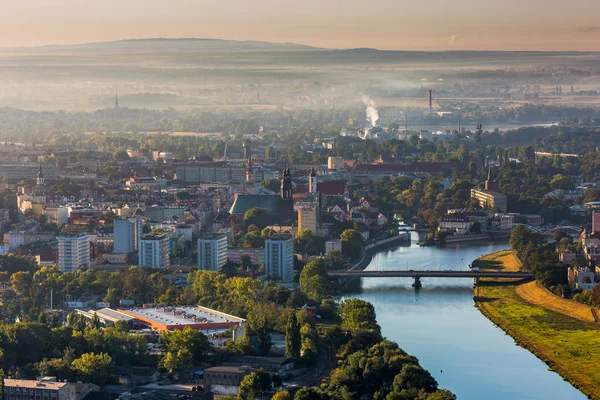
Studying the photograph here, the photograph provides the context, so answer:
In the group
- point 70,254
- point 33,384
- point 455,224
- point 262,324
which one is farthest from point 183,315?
point 455,224

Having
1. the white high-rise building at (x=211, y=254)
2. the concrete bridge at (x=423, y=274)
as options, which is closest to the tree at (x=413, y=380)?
the concrete bridge at (x=423, y=274)

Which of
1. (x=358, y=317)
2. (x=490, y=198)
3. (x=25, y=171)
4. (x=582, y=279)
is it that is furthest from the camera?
(x=25, y=171)

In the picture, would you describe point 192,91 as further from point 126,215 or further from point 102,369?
point 102,369

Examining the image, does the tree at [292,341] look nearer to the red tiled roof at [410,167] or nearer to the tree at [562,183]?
the tree at [562,183]

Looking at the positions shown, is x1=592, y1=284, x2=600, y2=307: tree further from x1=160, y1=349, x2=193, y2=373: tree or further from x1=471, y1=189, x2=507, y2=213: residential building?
x1=471, y1=189, x2=507, y2=213: residential building

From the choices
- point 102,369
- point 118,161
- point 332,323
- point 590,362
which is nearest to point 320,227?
point 332,323

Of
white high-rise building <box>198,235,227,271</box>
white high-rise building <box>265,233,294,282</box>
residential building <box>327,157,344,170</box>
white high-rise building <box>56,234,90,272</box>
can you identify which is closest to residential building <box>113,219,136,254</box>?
white high-rise building <box>56,234,90,272</box>

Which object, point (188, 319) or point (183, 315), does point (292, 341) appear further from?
point (183, 315)
